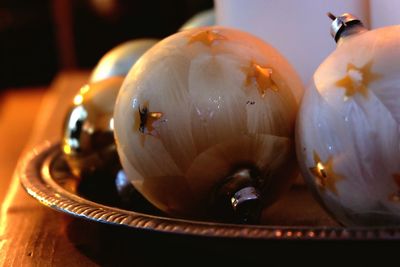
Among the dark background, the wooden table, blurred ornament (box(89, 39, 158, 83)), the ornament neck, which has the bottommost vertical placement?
the dark background

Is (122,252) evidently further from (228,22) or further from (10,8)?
(10,8)

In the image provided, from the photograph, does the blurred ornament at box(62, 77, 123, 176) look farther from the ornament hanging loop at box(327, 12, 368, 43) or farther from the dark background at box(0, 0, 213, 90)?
the dark background at box(0, 0, 213, 90)

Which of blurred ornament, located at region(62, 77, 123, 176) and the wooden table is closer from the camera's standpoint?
the wooden table

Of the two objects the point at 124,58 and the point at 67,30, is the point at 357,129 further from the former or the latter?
the point at 67,30

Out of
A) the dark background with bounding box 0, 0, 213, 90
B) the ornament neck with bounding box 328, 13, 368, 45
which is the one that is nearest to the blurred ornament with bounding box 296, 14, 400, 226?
the ornament neck with bounding box 328, 13, 368, 45

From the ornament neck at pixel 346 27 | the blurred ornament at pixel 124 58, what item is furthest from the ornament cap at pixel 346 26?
the blurred ornament at pixel 124 58
